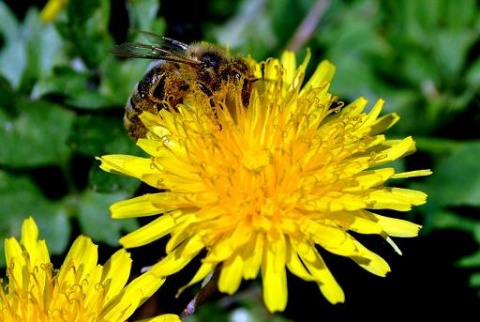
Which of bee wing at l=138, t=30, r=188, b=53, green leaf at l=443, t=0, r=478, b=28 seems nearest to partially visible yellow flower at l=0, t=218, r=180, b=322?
bee wing at l=138, t=30, r=188, b=53

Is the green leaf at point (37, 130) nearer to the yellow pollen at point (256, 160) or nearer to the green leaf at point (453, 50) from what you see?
the yellow pollen at point (256, 160)

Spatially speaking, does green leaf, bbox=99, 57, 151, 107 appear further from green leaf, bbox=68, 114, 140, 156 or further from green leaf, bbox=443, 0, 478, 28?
green leaf, bbox=443, 0, 478, 28

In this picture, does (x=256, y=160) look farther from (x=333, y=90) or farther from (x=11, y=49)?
(x=11, y=49)

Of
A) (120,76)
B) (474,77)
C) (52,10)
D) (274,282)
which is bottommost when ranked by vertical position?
(274,282)

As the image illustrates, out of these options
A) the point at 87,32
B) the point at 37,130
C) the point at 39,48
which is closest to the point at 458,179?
the point at 87,32

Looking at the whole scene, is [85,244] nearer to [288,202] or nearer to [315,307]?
[288,202]

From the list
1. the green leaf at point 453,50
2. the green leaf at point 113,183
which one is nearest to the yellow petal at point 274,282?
the green leaf at point 113,183

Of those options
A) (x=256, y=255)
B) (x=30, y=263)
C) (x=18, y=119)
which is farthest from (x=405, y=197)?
(x=18, y=119)
